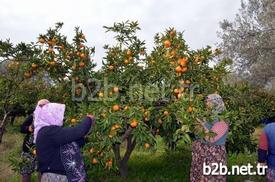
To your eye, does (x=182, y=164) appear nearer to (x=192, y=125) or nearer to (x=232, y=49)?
(x=192, y=125)

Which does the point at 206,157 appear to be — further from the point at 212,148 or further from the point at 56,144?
the point at 56,144

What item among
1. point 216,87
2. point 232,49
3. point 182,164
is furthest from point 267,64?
point 216,87

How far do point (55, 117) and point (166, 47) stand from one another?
2.71m

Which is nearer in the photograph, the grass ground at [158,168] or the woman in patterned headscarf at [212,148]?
the woman in patterned headscarf at [212,148]

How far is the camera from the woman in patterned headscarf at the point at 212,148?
17.1ft

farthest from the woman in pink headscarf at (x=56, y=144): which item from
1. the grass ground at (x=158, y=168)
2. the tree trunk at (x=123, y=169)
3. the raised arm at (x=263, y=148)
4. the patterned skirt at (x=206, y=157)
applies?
the tree trunk at (x=123, y=169)

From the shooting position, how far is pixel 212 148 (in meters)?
5.50

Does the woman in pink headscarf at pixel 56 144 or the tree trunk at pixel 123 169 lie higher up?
the woman in pink headscarf at pixel 56 144

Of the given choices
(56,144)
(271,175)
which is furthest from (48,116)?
(271,175)

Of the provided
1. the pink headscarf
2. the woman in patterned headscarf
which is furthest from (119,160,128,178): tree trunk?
the pink headscarf

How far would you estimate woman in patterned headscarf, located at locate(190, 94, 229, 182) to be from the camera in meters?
5.21

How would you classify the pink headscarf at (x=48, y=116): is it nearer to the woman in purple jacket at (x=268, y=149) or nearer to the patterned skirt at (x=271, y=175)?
the woman in purple jacket at (x=268, y=149)

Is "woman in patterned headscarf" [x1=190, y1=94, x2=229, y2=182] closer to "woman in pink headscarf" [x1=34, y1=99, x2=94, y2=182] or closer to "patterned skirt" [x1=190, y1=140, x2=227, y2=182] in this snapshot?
"patterned skirt" [x1=190, y1=140, x2=227, y2=182]

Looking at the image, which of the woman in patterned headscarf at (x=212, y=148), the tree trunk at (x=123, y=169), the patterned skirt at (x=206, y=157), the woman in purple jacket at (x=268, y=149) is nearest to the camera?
the woman in purple jacket at (x=268, y=149)
